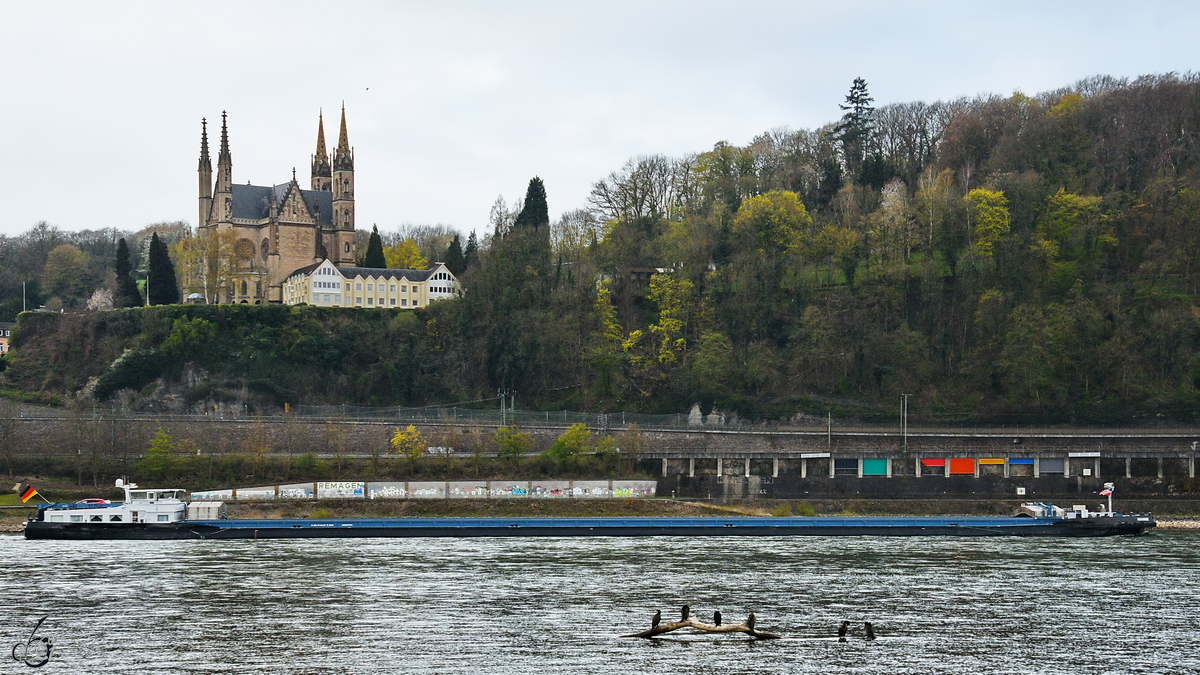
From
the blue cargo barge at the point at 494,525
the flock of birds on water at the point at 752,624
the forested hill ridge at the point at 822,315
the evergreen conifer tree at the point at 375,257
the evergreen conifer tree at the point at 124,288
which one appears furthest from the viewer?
the evergreen conifer tree at the point at 375,257

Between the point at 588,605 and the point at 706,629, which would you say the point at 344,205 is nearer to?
the point at 588,605

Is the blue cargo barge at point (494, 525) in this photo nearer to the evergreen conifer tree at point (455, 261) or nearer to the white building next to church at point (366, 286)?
the white building next to church at point (366, 286)

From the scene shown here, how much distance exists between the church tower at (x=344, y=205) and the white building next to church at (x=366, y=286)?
229 inches

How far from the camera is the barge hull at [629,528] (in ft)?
193

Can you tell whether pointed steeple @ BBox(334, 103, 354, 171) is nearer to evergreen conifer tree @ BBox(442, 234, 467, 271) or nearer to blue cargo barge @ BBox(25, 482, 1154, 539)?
evergreen conifer tree @ BBox(442, 234, 467, 271)

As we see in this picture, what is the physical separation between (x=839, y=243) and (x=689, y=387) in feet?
56.0

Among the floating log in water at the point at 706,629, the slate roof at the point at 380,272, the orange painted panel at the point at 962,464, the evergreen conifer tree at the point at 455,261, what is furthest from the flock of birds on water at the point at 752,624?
the evergreen conifer tree at the point at 455,261

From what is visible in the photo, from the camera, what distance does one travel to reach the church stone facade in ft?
367

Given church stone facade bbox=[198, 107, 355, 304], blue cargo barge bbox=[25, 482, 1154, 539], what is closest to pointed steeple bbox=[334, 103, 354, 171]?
church stone facade bbox=[198, 107, 355, 304]

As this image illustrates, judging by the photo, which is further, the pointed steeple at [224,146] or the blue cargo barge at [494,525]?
the pointed steeple at [224,146]

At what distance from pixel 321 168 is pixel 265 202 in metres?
8.16

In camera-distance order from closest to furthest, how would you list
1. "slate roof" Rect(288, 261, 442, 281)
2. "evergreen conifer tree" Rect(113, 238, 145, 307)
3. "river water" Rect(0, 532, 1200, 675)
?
"river water" Rect(0, 532, 1200, 675)
"slate roof" Rect(288, 261, 442, 281)
"evergreen conifer tree" Rect(113, 238, 145, 307)

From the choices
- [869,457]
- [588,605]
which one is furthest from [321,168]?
[588,605]

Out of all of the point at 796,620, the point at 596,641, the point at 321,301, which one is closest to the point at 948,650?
the point at 796,620
